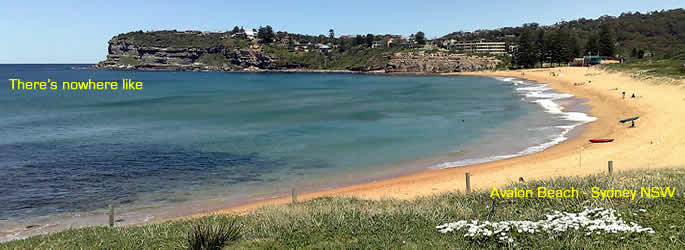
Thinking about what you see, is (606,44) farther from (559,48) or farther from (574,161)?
(574,161)

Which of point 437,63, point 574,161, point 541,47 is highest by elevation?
point 541,47

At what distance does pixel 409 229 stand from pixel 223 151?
21966mm

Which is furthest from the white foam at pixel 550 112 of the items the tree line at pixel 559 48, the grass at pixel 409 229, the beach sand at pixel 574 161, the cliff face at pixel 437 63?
the cliff face at pixel 437 63

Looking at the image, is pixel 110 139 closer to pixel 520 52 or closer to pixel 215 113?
pixel 215 113

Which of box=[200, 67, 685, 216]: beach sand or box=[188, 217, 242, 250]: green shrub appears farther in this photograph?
box=[200, 67, 685, 216]: beach sand

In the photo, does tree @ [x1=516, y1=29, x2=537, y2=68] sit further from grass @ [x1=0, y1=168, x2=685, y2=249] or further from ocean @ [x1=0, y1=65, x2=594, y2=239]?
grass @ [x1=0, y1=168, x2=685, y2=249]

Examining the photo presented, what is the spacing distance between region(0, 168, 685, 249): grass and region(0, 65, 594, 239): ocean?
6970mm

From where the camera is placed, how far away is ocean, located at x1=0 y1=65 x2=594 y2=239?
64.5ft

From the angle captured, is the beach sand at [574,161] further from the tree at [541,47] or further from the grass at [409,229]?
the tree at [541,47]

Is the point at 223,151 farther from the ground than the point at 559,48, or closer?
closer

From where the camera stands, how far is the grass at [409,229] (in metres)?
8.54

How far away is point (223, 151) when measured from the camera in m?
30.0

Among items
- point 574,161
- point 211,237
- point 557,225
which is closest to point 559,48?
point 574,161

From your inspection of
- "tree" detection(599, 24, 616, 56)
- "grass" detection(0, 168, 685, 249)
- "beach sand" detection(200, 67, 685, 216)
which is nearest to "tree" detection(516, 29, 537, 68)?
"tree" detection(599, 24, 616, 56)
